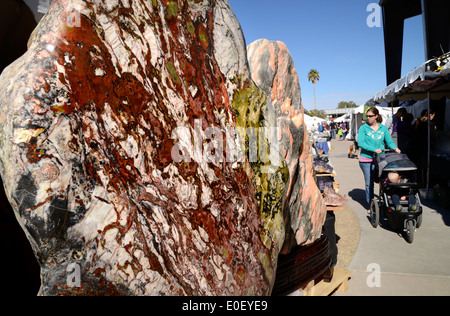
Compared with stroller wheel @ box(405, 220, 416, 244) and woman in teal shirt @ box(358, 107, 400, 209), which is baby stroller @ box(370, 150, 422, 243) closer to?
stroller wheel @ box(405, 220, 416, 244)

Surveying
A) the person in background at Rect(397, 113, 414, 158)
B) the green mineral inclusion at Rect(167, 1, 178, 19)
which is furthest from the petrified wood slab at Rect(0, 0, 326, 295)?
the person in background at Rect(397, 113, 414, 158)

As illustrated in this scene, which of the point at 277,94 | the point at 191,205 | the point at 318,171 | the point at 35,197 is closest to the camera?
the point at 35,197

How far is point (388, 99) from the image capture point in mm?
8711

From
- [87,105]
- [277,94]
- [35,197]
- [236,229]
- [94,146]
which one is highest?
[277,94]

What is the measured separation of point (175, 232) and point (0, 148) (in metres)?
0.64

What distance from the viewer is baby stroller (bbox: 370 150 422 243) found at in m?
4.20

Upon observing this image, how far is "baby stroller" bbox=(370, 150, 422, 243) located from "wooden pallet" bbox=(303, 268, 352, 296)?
1.78 m

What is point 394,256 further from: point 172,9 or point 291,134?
point 172,9

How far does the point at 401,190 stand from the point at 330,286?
101 inches

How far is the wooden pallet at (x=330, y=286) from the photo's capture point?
2288mm

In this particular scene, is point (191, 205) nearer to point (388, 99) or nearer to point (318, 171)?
point (318, 171)

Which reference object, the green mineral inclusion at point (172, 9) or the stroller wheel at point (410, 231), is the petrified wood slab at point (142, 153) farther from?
the stroller wheel at point (410, 231)

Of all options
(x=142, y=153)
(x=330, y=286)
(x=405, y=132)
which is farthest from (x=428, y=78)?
(x=142, y=153)

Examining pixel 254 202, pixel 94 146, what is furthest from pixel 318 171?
pixel 94 146
